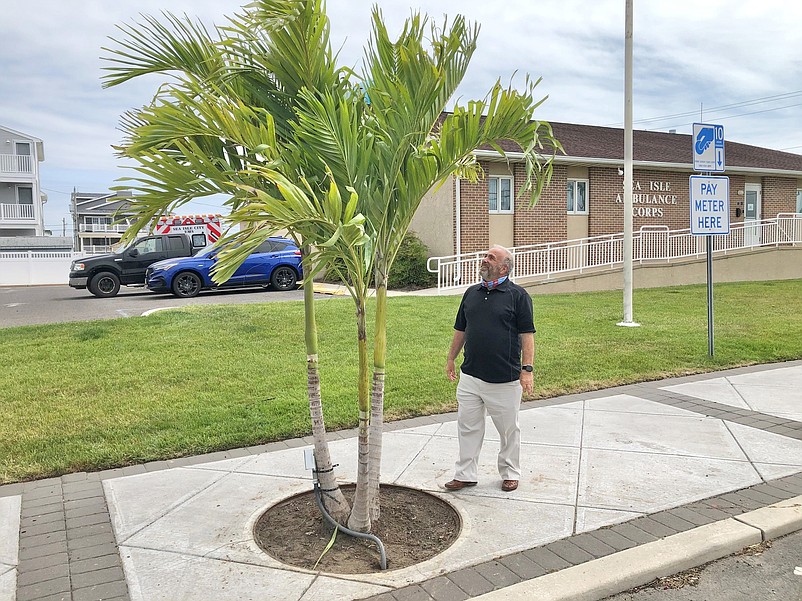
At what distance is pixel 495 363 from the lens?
457 cm

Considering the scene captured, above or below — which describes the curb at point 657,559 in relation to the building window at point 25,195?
below

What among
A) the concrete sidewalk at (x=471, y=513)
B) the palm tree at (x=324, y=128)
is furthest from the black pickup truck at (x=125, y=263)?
the palm tree at (x=324, y=128)

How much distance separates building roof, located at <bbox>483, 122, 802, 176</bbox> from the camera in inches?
890

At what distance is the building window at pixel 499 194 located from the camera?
833 inches

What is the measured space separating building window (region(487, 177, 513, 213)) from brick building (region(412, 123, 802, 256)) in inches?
1.2

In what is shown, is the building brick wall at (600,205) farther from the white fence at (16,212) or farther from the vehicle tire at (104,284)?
the white fence at (16,212)

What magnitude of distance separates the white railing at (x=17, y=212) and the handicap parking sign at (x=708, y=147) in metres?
45.2

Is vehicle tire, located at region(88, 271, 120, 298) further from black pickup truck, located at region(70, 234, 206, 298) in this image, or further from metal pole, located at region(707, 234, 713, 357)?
metal pole, located at region(707, 234, 713, 357)

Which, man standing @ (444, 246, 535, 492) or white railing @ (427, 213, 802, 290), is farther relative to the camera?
white railing @ (427, 213, 802, 290)

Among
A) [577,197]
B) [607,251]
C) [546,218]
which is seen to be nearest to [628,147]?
[607,251]

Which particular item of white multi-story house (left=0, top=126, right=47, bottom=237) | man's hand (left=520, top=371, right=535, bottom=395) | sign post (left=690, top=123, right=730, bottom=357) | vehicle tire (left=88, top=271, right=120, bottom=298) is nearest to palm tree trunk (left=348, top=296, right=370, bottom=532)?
man's hand (left=520, top=371, right=535, bottom=395)

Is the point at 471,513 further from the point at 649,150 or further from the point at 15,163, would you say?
the point at 15,163

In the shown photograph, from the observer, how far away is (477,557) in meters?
3.74

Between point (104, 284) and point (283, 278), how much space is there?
5.11 meters
